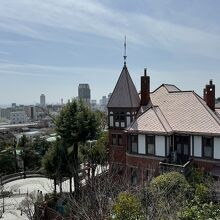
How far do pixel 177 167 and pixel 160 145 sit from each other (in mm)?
2364

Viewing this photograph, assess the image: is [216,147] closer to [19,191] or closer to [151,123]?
[151,123]

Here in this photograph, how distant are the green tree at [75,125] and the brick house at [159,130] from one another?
7.50 ft

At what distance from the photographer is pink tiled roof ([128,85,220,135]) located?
20.7 m

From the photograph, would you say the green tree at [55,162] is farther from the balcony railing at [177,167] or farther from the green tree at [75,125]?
the balcony railing at [177,167]

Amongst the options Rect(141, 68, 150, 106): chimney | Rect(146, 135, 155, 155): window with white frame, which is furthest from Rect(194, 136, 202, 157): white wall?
Rect(141, 68, 150, 106): chimney

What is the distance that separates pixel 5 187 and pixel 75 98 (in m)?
16.6

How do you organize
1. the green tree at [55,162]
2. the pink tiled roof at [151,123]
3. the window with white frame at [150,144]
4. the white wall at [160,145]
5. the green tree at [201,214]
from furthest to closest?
the green tree at [55,162] < the window with white frame at [150,144] < the pink tiled roof at [151,123] < the white wall at [160,145] < the green tree at [201,214]

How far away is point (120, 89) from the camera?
25.4m

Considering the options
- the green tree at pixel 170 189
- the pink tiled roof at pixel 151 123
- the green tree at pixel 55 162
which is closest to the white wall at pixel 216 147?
the pink tiled roof at pixel 151 123

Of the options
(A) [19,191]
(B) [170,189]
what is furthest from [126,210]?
(A) [19,191]

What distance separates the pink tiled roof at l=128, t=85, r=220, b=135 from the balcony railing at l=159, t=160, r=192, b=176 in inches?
88.9

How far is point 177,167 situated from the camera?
19625mm

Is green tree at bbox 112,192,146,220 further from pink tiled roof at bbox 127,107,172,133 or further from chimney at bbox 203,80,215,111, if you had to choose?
chimney at bbox 203,80,215,111

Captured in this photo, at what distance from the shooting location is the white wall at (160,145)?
21.4m
